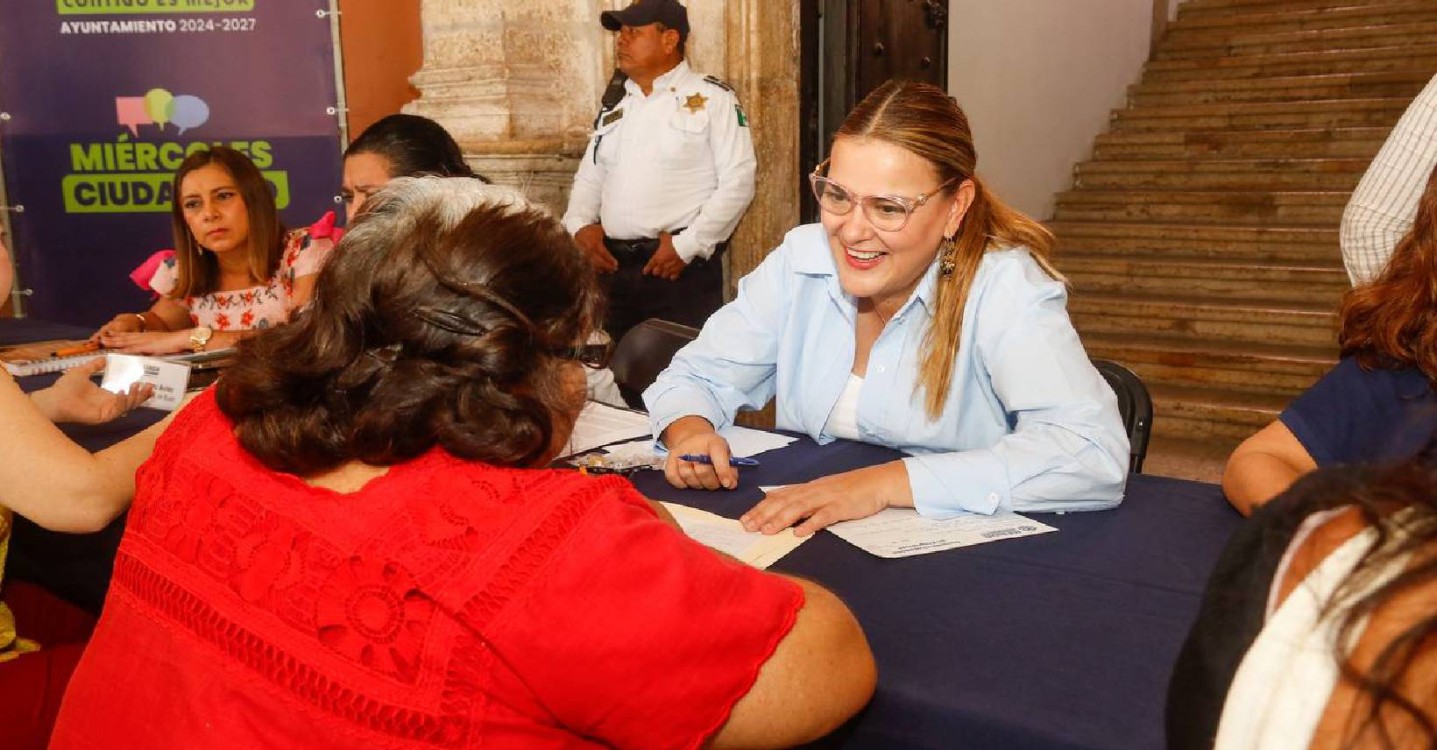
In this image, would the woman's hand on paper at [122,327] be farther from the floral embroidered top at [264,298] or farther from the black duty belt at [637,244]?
the black duty belt at [637,244]

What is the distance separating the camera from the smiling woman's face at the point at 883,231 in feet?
6.57

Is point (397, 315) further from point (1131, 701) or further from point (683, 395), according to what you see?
point (683, 395)

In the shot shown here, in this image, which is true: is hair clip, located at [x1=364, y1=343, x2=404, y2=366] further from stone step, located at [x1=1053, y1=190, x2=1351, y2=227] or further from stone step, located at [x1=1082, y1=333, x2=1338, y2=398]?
stone step, located at [x1=1053, y1=190, x2=1351, y2=227]

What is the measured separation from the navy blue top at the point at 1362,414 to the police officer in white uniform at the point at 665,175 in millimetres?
2896

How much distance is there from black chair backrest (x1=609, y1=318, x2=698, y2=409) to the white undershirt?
664 mm

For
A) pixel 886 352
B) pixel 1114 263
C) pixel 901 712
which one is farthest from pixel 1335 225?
pixel 901 712

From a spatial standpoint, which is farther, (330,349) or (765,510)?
(765,510)

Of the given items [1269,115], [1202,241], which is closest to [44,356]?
[1202,241]

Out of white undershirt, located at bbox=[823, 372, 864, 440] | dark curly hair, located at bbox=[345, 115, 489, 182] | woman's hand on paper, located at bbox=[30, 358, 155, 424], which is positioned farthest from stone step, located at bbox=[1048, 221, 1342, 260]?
woman's hand on paper, located at bbox=[30, 358, 155, 424]

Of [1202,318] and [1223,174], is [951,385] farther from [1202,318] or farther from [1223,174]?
[1223,174]

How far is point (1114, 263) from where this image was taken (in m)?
6.20

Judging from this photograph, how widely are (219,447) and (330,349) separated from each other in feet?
0.63

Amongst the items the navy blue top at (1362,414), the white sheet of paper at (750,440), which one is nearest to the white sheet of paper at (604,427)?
the white sheet of paper at (750,440)

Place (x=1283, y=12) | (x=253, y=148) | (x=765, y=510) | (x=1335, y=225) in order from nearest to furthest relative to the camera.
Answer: (x=765, y=510)
(x=253, y=148)
(x=1335, y=225)
(x=1283, y=12)
